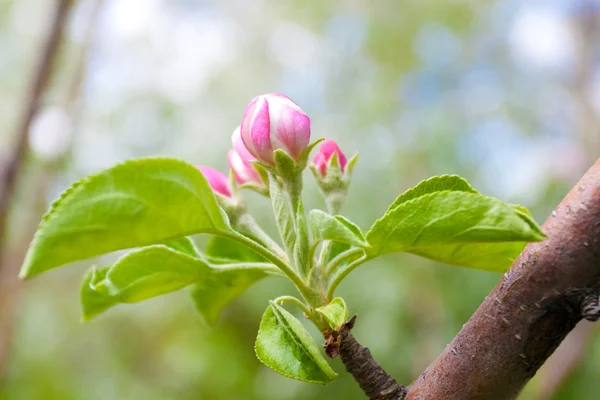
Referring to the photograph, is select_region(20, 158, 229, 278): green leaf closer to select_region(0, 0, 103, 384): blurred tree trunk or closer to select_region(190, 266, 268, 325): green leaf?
select_region(190, 266, 268, 325): green leaf

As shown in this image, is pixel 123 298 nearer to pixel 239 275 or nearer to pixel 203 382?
pixel 239 275

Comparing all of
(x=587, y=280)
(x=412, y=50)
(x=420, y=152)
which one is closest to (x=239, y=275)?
(x=587, y=280)

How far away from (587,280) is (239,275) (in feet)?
0.66

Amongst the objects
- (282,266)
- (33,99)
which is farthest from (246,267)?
(33,99)

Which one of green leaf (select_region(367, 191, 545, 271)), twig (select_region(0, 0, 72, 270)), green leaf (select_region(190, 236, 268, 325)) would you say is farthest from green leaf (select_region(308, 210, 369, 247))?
twig (select_region(0, 0, 72, 270))

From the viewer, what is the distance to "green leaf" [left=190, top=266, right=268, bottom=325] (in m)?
0.40

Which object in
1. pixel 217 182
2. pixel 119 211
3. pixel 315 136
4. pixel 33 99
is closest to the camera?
pixel 119 211

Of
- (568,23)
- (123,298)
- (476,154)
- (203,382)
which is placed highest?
(568,23)

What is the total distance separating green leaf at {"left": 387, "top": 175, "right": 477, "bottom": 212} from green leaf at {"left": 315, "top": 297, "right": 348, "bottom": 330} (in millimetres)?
60

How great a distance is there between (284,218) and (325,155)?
6 cm

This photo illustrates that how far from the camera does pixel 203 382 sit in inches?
75.5

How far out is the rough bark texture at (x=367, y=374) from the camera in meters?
0.33

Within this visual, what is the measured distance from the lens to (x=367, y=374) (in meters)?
0.34

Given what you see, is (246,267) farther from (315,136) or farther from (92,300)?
(315,136)
